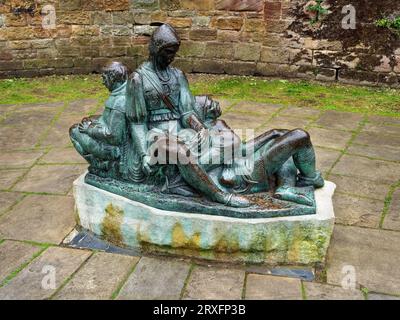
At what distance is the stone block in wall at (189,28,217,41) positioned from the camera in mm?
9008

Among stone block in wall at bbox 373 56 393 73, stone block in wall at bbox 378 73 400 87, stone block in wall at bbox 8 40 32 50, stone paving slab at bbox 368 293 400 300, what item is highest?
stone block in wall at bbox 8 40 32 50

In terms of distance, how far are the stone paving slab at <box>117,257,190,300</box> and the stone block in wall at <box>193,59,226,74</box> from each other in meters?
5.87

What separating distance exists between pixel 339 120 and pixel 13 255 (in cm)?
468

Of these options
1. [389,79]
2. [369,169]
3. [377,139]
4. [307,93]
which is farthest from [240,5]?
[369,169]

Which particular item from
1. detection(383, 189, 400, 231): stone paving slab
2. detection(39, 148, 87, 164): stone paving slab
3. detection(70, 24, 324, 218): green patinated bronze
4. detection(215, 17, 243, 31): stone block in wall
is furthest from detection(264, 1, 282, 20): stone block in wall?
detection(70, 24, 324, 218): green patinated bronze

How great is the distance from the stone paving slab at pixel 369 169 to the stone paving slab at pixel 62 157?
2881 millimetres

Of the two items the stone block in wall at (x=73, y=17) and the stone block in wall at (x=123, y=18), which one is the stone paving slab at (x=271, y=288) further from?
the stone block in wall at (x=73, y=17)

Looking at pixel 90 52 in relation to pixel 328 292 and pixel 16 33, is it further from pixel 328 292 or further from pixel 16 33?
pixel 328 292

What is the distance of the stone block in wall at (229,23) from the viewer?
Result: 883cm

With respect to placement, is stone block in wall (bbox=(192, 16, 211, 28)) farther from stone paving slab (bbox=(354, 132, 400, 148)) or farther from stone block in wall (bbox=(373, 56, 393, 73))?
stone paving slab (bbox=(354, 132, 400, 148))

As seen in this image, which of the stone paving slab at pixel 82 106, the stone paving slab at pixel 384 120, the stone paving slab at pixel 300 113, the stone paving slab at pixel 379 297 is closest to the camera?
the stone paving slab at pixel 379 297

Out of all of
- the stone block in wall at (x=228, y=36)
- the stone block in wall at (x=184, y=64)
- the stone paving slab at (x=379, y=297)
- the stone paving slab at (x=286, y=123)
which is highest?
the stone block in wall at (x=228, y=36)

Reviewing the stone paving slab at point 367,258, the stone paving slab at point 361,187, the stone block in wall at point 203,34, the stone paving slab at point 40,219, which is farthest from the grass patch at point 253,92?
the stone paving slab at point 367,258

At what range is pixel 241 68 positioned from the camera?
358 inches
